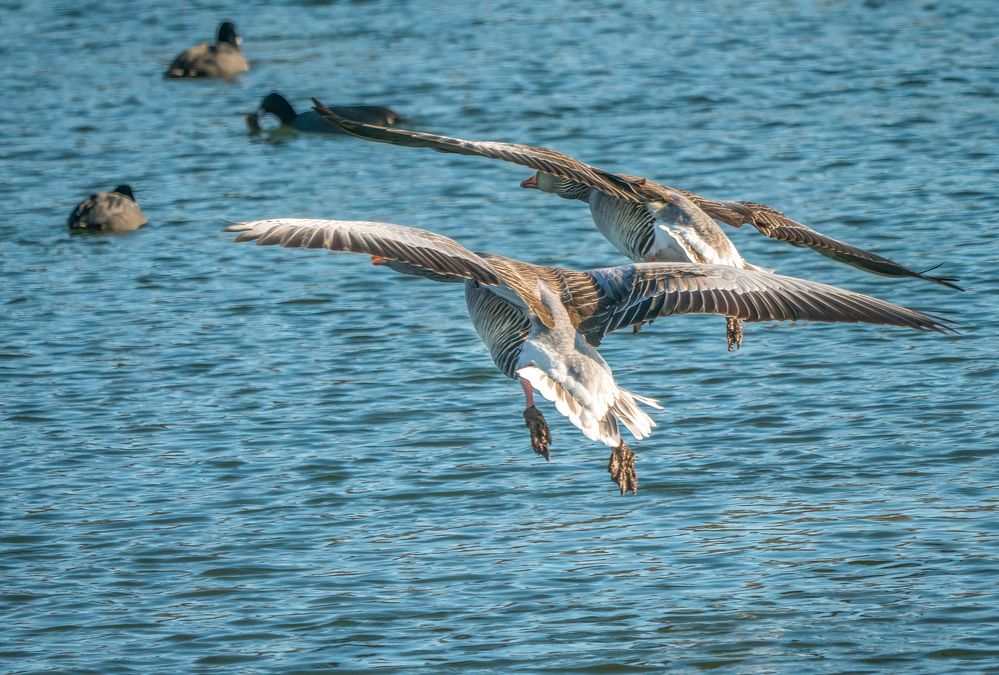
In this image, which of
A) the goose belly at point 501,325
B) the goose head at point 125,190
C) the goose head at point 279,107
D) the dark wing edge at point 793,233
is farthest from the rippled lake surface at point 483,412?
the dark wing edge at point 793,233

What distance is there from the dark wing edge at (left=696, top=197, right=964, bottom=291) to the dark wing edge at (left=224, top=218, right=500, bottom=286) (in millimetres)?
2395

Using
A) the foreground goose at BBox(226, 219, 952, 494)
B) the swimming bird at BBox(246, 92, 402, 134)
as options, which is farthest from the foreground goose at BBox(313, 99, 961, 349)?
the swimming bird at BBox(246, 92, 402, 134)

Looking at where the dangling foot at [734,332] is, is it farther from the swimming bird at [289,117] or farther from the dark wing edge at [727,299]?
the swimming bird at [289,117]

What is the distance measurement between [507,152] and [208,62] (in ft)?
62.1

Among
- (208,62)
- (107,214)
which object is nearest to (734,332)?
(107,214)

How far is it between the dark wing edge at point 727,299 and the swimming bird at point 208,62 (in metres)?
19.1

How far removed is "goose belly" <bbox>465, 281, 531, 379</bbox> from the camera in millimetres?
9477

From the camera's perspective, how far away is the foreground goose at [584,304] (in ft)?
27.4

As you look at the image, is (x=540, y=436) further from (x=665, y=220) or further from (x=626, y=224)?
(x=626, y=224)

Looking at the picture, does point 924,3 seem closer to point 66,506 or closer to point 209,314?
point 209,314

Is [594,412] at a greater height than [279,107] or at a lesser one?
lesser

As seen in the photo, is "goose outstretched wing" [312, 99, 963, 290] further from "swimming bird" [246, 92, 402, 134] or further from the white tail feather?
"swimming bird" [246, 92, 402, 134]

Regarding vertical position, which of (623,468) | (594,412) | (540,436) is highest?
(594,412)

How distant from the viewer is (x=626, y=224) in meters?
11.2
